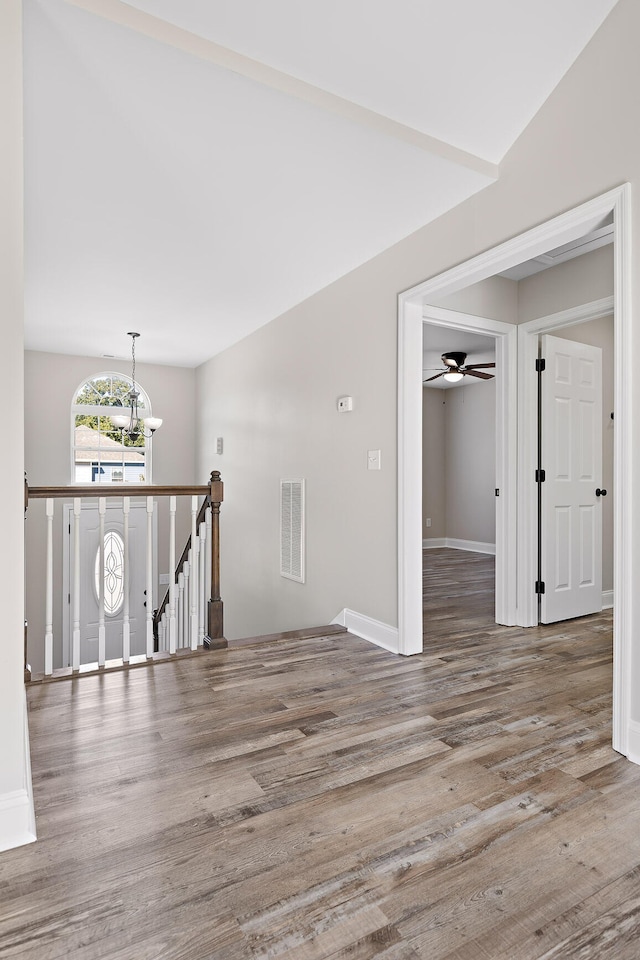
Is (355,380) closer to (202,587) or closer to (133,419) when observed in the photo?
(202,587)

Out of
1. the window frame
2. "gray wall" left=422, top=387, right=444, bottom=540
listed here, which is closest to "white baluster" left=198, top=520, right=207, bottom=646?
the window frame

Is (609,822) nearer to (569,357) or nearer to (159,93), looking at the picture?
(159,93)

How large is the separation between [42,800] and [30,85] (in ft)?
8.27

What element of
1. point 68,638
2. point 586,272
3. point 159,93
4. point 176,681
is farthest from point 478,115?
point 68,638

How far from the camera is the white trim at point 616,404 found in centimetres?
207

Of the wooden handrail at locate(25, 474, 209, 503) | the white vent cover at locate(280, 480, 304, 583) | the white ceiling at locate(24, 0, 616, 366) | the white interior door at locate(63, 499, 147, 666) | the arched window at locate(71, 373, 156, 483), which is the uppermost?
the white ceiling at locate(24, 0, 616, 366)

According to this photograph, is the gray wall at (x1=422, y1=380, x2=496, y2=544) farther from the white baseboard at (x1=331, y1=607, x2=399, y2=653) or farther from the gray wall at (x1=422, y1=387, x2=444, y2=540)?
the white baseboard at (x1=331, y1=607, x2=399, y2=653)

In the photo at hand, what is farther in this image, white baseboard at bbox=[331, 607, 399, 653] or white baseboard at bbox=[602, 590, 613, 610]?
white baseboard at bbox=[602, 590, 613, 610]

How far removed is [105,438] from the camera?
6574 millimetres

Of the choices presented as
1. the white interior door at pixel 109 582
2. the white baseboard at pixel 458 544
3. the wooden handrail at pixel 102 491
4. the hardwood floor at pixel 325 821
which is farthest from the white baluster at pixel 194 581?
the white baseboard at pixel 458 544

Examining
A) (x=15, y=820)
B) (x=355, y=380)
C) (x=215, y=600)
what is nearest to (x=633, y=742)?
(x=15, y=820)

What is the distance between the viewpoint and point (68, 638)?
594 centimetres

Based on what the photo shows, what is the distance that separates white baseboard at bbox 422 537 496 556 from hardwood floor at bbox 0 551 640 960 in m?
5.41

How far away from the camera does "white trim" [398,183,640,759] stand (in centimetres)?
207
